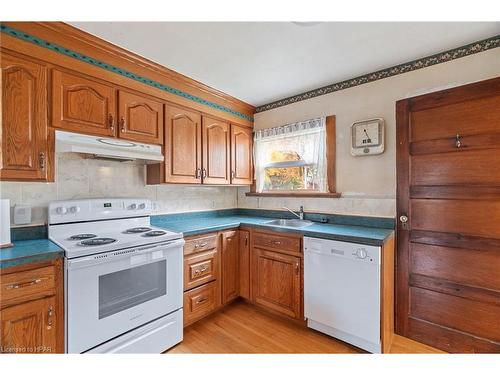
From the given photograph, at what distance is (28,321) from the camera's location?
4.17ft

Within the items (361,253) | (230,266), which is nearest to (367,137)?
(361,253)

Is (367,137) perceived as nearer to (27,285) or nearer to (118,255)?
(118,255)

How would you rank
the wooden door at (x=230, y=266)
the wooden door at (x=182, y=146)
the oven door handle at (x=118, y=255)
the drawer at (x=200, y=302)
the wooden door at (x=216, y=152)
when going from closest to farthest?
the oven door handle at (x=118, y=255) → the drawer at (x=200, y=302) → the wooden door at (x=182, y=146) → the wooden door at (x=230, y=266) → the wooden door at (x=216, y=152)

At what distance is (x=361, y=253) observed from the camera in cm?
A: 173

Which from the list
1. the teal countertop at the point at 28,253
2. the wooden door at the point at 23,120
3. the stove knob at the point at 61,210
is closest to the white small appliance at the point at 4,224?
the teal countertop at the point at 28,253

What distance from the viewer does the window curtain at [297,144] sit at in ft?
8.18

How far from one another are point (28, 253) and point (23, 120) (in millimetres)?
786

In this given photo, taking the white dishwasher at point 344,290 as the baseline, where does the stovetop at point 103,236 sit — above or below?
above

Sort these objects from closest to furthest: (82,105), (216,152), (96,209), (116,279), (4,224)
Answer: (4,224)
(116,279)
(82,105)
(96,209)
(216,152)

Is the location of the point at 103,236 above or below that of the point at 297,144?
below

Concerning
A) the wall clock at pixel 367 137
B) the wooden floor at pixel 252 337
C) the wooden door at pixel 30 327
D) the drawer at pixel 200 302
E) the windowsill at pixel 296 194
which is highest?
the wall clock at pixel 367 137

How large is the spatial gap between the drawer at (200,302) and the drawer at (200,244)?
0.34 m

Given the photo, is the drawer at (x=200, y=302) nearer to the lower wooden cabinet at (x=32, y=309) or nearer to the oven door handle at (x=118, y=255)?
the oven door handle at (x=118, y=255)
